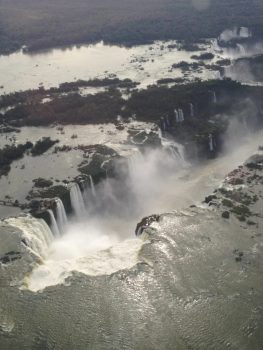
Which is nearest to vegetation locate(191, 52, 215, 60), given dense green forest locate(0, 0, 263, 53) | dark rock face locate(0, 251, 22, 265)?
dense green forest locate(0, 0, 263, 53)

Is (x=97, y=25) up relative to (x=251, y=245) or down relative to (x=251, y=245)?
up

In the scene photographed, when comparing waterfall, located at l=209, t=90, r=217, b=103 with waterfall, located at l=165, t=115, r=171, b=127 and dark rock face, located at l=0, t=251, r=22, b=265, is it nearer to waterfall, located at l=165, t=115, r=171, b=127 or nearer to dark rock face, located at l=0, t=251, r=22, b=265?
waterfall, located at l=165, t=115, r=171, b=127

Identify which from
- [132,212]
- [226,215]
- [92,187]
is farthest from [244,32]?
[226,215]

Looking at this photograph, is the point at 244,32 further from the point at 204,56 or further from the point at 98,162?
the point at 98,162

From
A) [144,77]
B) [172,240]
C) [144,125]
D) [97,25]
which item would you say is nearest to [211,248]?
[172,240]

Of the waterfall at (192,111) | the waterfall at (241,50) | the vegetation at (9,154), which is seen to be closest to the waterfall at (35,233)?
the vegetation at (9,154)

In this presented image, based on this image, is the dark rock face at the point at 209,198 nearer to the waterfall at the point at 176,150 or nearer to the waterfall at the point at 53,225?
the waterfall at the point at 176,150

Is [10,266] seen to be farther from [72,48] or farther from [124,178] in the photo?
[72,48]
